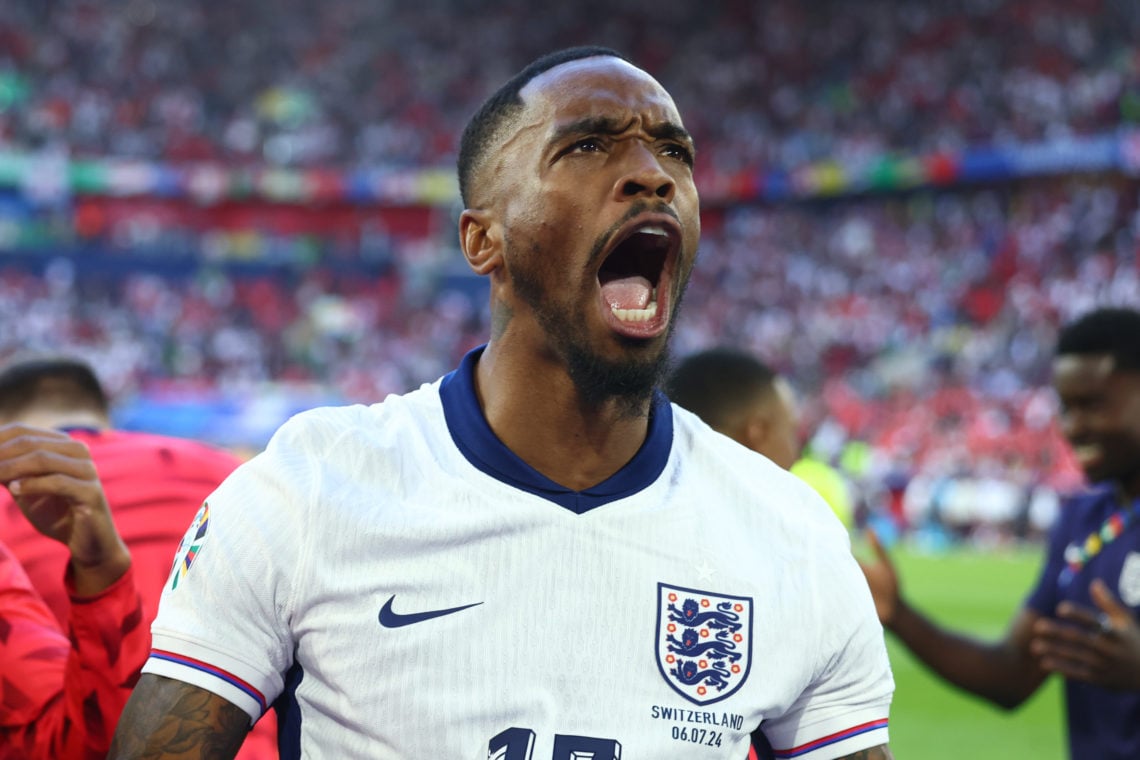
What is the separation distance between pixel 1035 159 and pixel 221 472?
1133 inches

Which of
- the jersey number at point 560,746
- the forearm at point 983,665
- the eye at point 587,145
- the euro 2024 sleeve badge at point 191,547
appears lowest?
the forearm at point 983,665

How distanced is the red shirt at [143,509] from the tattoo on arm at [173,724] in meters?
0.61

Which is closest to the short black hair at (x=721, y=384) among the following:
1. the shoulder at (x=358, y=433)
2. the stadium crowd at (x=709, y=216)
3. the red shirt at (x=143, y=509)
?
the red shirt at (x=143, y=509)

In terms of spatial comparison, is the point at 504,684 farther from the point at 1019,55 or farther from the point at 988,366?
the point at 1019,55

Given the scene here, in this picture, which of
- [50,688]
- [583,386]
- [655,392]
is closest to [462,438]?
[583,386]

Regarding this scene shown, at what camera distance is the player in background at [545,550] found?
1.70 metres

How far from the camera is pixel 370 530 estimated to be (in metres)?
1.75

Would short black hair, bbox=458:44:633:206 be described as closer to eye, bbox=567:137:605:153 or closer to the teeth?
eye, bbox=567:137:605:153

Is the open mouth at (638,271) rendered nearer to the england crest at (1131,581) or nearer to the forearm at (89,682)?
the forearm at (89,682)

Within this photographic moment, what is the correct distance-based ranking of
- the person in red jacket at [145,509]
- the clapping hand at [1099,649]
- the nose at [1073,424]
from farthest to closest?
1. the nose at [1073,424]
2. the clapping hand at [1099,649]
3. the person in red jacket at [145,509]

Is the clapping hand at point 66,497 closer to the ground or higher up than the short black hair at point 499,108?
closer to the ground

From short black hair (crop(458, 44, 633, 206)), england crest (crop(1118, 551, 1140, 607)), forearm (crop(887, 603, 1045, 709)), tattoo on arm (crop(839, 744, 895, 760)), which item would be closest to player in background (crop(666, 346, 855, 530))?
forearm (crop(887, 603, 1045, 709))

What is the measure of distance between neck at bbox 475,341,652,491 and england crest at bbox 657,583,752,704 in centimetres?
23

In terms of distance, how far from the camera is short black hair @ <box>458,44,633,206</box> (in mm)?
2031
